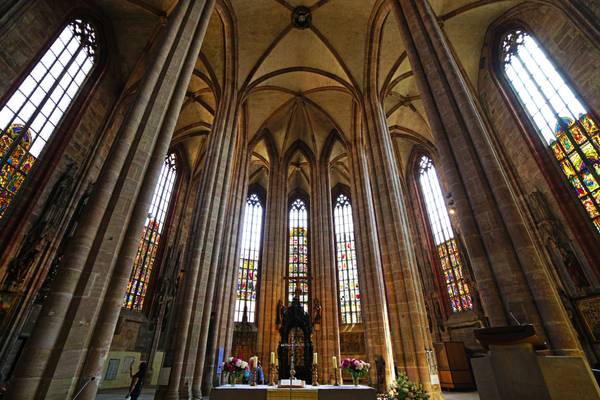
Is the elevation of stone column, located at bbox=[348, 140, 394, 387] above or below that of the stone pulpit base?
above

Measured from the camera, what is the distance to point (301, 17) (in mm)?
13594

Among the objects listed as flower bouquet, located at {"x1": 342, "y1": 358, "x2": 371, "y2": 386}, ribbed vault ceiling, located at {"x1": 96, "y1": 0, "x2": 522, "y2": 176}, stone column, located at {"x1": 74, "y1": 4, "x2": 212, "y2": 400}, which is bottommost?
flower bouquet, located at {"x1": 342, "y1": 358, "x2": 371, "y2": 386}

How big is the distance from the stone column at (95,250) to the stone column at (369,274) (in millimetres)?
9983

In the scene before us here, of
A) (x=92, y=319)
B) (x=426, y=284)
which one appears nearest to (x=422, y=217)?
(x=426, y=284)

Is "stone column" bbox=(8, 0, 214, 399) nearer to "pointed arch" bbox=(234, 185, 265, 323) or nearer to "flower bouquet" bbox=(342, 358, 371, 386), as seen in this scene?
"flower bouquet" bbox=(342, 358, 371, 386)

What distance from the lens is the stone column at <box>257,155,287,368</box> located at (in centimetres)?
1433

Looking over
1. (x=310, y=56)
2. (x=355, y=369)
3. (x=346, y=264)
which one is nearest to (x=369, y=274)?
(x=355, y=369)

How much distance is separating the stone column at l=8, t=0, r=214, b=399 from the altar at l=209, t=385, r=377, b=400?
2.66m

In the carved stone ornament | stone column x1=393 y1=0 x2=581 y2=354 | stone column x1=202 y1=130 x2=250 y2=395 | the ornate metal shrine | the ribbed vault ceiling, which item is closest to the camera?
stone column x1=393 y1=0 x2=581 y2=354

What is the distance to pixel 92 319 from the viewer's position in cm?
400

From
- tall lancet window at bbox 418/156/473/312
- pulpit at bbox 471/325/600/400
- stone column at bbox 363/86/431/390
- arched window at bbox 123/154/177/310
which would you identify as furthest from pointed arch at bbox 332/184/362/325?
pulpit at bbox 471/325/600/400

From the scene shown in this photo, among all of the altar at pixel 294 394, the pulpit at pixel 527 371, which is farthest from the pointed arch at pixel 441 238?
the pulpit at pixel 527 371

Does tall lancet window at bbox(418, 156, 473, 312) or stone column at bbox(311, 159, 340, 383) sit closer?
stone column at bbox(311, 159, 340, 383)

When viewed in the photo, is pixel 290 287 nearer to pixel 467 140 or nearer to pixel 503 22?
pixel 467 140
